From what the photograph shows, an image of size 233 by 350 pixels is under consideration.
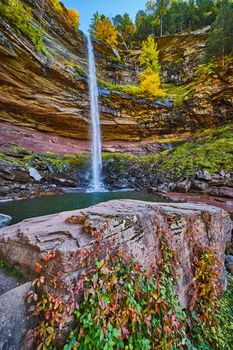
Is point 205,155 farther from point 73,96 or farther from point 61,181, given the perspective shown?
point 73,96

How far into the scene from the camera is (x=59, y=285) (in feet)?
5.76

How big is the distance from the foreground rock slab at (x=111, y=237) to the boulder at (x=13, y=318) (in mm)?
282

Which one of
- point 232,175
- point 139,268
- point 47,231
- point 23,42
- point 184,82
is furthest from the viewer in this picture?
point 184,82

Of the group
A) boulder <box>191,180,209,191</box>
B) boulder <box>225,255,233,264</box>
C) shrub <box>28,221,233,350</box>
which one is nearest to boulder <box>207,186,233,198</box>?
boulder <box>191,180,209,191</box>

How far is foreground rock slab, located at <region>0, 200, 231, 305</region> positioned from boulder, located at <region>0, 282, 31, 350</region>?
0.92 ft

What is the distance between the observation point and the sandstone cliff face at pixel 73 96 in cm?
1648

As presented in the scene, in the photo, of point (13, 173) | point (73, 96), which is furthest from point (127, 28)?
point (13, 173)

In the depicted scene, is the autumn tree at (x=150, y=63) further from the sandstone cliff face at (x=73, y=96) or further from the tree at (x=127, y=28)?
the tree at (x=127, y=28)

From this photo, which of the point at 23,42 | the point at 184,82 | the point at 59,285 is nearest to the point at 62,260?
the point at 59,285

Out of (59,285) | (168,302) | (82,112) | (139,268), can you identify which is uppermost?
(82,112)

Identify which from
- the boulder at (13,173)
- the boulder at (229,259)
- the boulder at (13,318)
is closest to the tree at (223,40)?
the boulder at (13,173)

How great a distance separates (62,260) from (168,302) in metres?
1.48

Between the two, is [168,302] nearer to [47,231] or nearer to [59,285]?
[59,285]

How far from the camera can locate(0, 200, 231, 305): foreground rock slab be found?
2.00 meters
